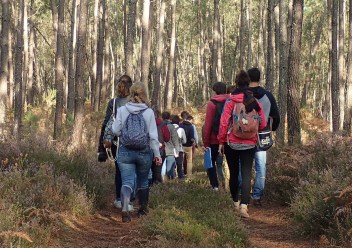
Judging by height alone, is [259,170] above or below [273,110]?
below

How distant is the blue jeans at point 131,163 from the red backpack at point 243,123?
4.11 feet

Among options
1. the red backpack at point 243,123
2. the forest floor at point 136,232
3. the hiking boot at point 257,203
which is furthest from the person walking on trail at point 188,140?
the red backpack at point 243,123

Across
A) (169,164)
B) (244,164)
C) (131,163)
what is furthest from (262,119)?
(169,164)

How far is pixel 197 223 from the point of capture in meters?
5.31

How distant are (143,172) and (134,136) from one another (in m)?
0.62

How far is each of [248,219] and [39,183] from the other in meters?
3.00

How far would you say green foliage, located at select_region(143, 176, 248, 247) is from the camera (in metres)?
4.77

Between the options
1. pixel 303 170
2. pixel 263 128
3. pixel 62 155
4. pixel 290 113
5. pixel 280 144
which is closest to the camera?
pixel 263 128

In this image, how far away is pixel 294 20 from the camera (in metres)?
10.7

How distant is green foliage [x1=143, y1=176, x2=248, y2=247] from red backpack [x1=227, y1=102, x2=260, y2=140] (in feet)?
3.45

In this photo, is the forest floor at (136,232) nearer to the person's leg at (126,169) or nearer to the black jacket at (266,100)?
the person's leg at (126,169)

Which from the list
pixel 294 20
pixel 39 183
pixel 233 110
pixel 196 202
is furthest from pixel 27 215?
pixel 294 20

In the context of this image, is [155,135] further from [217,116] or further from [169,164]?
[169,164]

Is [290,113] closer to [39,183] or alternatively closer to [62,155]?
[62,155]
